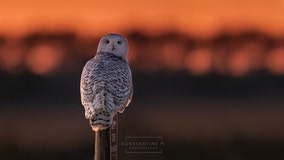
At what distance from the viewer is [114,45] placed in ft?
23.1

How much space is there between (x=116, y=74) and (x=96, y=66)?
0.50 feet

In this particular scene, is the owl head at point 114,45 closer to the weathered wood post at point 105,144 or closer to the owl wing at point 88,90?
the owl wing at point 88,90

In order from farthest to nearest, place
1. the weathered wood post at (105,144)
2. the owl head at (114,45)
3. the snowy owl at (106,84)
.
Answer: the owl head at (114,45) < the snowy owl at (106,84) < the weathered wood post at (105,144)

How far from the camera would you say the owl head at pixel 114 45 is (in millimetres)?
7031

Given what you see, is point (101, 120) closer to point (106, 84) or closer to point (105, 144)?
point (105, 144)

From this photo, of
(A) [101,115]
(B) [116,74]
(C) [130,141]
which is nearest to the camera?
(A) [101,115]

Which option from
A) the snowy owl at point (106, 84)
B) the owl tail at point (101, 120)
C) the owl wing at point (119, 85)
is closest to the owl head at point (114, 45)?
the snowy owl at point (106, 84)

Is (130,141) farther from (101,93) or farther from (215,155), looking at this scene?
(101,93)

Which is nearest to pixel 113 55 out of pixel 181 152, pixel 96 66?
pixel 96 66

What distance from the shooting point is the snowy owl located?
244 inches

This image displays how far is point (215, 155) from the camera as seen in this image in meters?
8.19

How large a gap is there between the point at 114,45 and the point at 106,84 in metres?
0.68

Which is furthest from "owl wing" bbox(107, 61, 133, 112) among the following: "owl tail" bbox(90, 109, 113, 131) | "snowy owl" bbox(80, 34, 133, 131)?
"owl tail" bbox(90, 109, 113, 131)

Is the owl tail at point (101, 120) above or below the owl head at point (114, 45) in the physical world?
→ below
